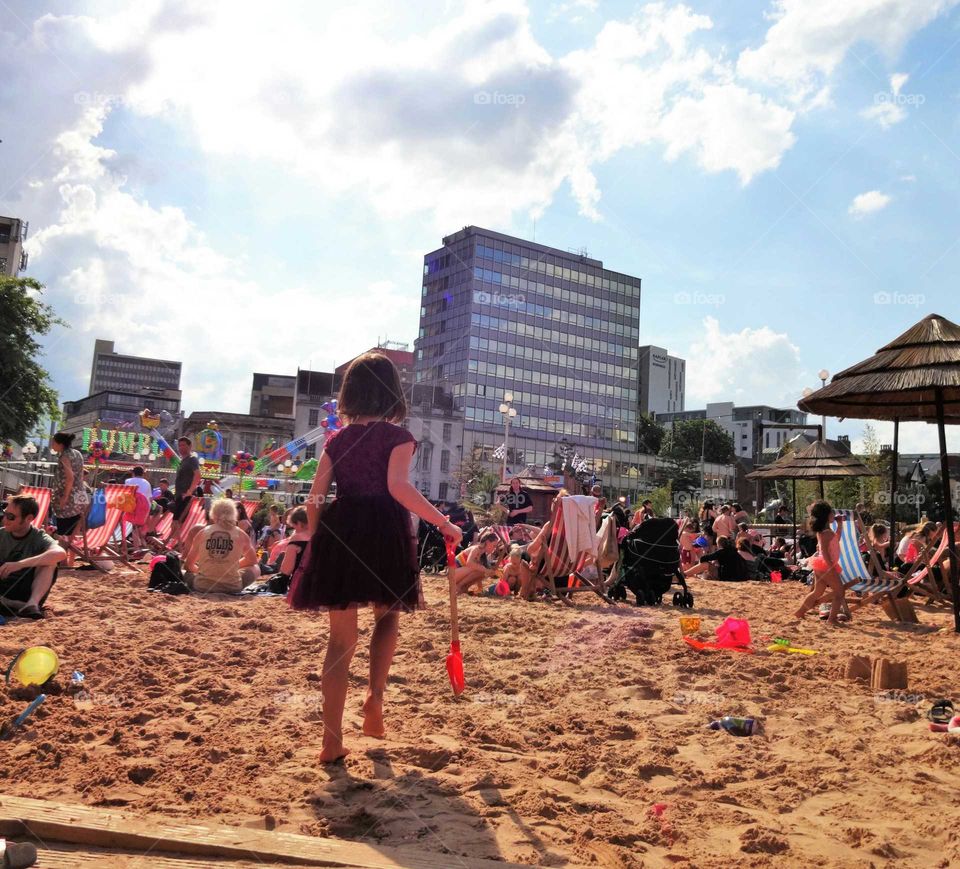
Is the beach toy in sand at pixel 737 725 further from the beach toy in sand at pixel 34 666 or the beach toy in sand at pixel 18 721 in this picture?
the beach toy in sand at pixel 34 666

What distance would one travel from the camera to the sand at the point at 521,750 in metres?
2.51

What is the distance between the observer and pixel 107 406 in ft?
363

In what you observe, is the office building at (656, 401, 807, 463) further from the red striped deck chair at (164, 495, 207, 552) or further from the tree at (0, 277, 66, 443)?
the red striped deck chair at (164, 495, 207, 552)

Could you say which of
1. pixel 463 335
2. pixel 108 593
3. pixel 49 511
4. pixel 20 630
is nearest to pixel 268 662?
pixel 20 630

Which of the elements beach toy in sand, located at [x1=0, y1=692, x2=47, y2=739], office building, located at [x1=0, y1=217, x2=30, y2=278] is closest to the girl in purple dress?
beach toy in sand, located at [x1=0, y1=692, x2=47, y2=739]

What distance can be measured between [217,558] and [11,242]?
57.7m

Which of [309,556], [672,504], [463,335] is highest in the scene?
[463,335]

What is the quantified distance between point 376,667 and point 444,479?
78.1 m

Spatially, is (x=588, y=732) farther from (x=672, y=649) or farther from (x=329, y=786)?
(x=672, y=649)

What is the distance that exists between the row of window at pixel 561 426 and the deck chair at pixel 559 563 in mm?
78566

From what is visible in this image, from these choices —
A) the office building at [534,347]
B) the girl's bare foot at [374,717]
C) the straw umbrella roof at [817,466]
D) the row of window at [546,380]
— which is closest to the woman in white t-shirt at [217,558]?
the girl's bare foot at [374,717]

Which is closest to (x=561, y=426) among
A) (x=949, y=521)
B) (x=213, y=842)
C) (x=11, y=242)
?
(x=11, y=242)

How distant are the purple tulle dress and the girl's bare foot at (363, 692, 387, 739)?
1.47ft

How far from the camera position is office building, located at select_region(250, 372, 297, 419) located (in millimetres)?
93062
